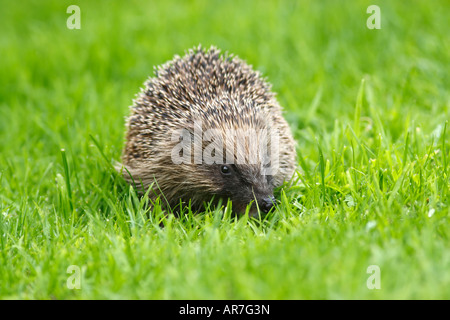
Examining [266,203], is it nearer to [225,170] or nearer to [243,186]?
[243,186]

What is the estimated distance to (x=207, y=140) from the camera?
19.1 ft

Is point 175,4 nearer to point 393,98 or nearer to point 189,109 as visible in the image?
point 393,98

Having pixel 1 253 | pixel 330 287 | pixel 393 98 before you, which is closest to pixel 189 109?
pixel 1 253

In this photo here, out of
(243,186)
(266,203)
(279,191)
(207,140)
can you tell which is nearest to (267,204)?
(266,203)

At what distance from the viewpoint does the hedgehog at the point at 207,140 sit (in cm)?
563

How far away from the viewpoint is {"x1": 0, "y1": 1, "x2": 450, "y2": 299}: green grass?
4.08 metres

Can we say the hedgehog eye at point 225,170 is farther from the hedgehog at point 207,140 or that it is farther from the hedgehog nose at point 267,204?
the hedgehog nose at point 267,204

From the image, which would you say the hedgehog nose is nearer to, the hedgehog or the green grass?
Result: the hedgehog

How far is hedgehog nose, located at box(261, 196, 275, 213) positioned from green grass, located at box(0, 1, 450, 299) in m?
0.11

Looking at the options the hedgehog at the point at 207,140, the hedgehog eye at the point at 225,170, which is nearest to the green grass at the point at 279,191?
the hedgehog at the point at 207,140

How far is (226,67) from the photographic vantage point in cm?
661

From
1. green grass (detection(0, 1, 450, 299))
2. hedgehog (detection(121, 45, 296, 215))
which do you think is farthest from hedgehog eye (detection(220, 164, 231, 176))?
green grass (detection(0, 1, 450, 299))

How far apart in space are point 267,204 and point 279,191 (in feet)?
2.41
